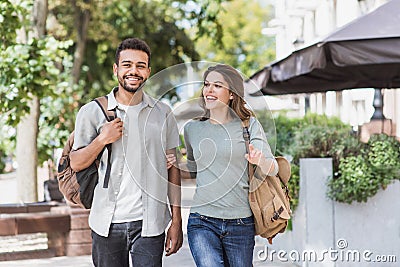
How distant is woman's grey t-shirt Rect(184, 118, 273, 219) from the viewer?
181 inches

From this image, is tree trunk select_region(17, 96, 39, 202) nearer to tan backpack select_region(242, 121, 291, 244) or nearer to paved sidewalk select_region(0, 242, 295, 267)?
paved sidewalk select_region(0, 242, 295, 267)

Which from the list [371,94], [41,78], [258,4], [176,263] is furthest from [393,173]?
[258,4]

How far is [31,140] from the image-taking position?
1316cm

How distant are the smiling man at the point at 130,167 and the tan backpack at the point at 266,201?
44 centimetres

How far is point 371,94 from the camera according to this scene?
571 inches

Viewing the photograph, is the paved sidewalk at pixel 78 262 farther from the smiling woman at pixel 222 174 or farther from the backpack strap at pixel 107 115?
the backpack strap at pixel 107 115

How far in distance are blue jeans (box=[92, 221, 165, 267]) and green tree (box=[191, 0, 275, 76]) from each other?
56623mm

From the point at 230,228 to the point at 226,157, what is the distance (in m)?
0.40

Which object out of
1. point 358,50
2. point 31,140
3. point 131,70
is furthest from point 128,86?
point 31,140

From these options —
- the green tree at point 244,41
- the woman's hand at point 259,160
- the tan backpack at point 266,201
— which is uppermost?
the green tree at point 244,41

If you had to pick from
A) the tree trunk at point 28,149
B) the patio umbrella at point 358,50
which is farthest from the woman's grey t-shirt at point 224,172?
the tree trunk at point 28,149

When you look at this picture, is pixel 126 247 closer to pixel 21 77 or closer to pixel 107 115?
pixel 107 115

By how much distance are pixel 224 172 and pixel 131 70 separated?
778 mm

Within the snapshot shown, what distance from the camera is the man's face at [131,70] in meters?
4.45
